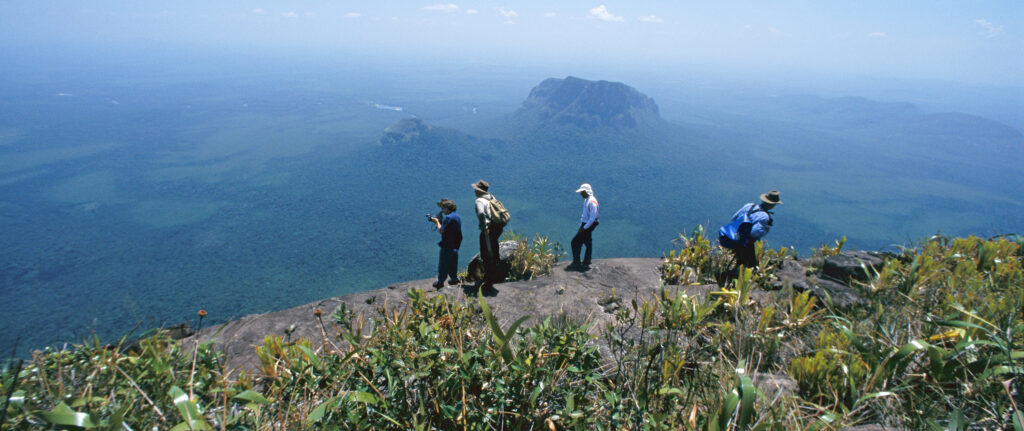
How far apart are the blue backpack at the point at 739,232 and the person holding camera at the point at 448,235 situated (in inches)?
181

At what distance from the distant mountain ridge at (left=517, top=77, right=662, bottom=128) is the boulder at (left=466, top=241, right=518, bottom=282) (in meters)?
153

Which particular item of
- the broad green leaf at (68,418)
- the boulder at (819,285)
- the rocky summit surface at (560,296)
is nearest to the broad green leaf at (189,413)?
the broad green leaf at (68,418)

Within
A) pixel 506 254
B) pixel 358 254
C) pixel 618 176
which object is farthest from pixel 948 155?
pixel 506 254

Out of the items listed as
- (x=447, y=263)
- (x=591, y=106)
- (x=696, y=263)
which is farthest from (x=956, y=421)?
(x=591, y=106)

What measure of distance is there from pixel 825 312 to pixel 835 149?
197 meters

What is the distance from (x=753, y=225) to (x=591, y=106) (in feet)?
540

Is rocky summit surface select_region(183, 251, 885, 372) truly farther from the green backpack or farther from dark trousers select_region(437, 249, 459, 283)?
the green backpack

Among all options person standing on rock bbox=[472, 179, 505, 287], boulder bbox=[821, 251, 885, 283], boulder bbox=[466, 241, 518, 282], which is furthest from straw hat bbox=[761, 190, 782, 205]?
boulder bbox=[466, 241, 518, 282]

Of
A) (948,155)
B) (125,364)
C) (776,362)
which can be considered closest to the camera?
(125,364)

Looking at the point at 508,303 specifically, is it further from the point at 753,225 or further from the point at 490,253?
the point at 753,225

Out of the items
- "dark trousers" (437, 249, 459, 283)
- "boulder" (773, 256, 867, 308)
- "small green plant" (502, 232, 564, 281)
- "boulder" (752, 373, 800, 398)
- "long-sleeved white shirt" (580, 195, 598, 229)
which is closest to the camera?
"boulder" (752, 373, 800, 398)

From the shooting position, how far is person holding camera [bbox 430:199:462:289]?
7.38 m

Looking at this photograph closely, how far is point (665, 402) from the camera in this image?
2.53 m

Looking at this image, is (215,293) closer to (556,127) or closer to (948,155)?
(556,127)
